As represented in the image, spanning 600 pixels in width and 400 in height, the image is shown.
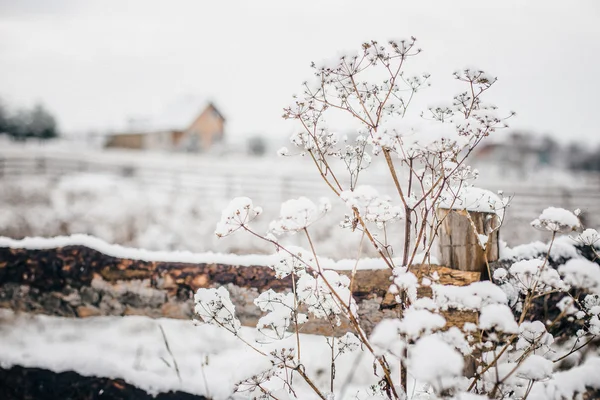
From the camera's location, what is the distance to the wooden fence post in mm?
1756

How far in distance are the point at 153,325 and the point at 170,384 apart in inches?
35.2

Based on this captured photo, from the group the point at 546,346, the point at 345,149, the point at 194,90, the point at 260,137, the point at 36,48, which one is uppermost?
the point at 36,48

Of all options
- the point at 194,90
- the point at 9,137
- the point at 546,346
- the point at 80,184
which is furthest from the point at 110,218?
the point at 9,137

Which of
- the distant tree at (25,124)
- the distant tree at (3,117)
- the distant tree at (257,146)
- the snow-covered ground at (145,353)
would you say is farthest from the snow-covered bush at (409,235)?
the distant tree at (3,117)

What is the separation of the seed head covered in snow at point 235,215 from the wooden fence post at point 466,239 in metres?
1.00

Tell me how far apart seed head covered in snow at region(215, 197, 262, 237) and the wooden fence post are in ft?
3.28

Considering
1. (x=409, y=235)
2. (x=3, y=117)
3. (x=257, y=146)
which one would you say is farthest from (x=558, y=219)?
(x=3, y=117)

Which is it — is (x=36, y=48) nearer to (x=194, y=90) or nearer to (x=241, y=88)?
(x=241, y=88)

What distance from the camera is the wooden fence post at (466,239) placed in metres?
1.76

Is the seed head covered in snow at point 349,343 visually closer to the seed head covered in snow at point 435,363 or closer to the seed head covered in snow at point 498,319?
the seed head covered in snow at point 498,319

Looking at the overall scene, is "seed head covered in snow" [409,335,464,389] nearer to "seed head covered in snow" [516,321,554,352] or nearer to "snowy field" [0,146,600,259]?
"seed head covered in snow" [516,321,554,352]

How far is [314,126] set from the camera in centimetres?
157

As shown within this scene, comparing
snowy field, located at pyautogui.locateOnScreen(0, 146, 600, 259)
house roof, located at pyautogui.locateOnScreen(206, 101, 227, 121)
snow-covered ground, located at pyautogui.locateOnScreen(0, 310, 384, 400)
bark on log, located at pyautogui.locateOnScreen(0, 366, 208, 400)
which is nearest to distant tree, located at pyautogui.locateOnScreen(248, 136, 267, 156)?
house roof, located at pyautogui.locateOnScreen(206, 101, 227, 121)

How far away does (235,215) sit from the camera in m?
1.33
